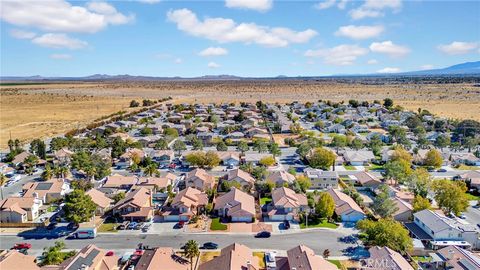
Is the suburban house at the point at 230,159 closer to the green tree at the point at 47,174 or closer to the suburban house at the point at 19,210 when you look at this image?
the green tree at the point at 47,174

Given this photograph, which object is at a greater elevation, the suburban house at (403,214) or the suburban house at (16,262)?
the suburban house at (16,262)

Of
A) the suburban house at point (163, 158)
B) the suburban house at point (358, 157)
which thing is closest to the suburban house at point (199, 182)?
the suburban house at point (163, 158)

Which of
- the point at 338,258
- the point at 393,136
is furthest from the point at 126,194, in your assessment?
the point at 393,136

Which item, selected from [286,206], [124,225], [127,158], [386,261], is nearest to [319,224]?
[286,206]

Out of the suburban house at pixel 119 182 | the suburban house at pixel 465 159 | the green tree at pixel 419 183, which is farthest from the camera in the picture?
the suburban house at pixel 465 159

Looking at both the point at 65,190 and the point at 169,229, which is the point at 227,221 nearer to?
the point at 169,229

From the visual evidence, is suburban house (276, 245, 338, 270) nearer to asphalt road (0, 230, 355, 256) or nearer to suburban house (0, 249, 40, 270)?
asphalt road (0, 230, 355, 256)

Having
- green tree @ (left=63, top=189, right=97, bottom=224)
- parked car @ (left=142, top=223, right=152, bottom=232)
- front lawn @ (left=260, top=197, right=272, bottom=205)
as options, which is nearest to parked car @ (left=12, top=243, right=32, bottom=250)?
green tree @ (left=63, top=189, right=97, bottom=224)
